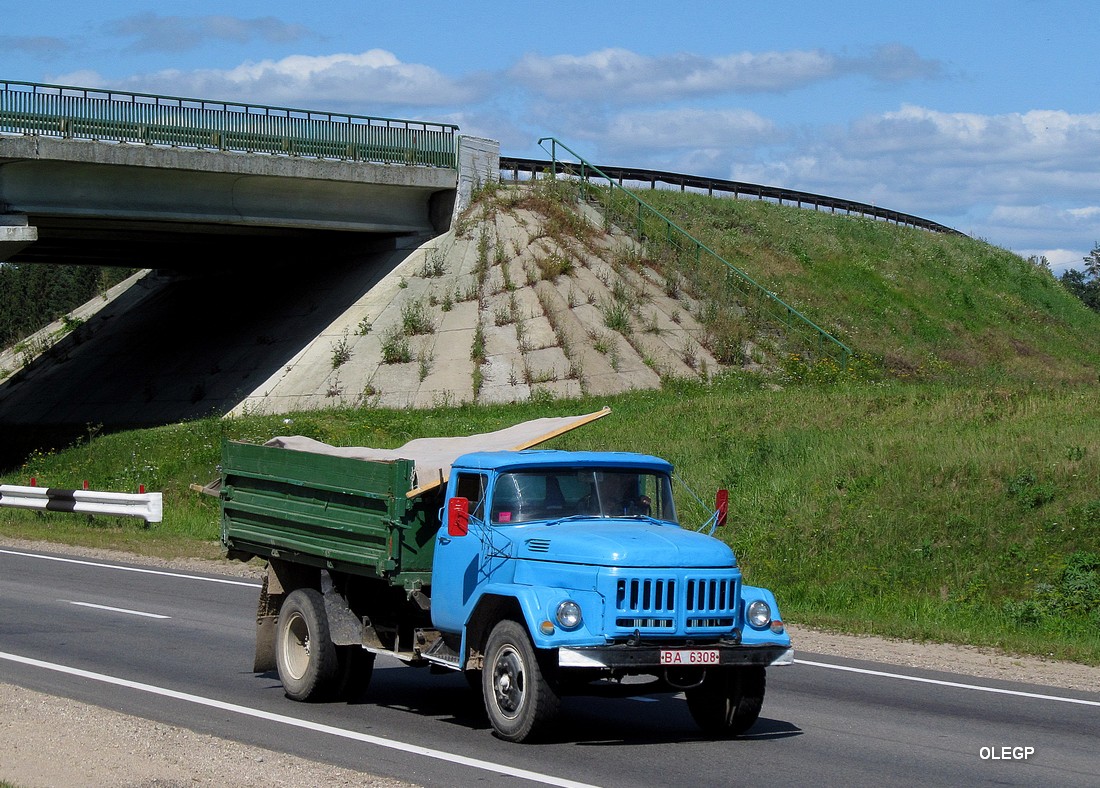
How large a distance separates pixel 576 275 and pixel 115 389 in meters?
13.8

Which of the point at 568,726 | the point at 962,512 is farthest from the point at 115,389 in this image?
the point at 568,726

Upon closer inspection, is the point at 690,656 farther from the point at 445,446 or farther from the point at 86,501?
the point at 86,501

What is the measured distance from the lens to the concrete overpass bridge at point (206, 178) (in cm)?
2902

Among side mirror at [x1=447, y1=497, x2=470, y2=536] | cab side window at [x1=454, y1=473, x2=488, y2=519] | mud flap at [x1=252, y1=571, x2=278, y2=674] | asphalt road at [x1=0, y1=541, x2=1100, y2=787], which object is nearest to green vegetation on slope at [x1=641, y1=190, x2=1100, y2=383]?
asphalt road at [x1=0, y1=541, x2=1100, y2=787]

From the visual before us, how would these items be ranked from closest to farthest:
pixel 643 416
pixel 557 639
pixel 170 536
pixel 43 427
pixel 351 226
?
pixel 557 639 → pixel 170 536 → pixel 643 416 → pixel 351 226 → pixel 43 427

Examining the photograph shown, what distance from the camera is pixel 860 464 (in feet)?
67.7

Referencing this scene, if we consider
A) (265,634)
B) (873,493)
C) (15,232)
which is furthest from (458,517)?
(15,232)

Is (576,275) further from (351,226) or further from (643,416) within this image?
(643,416)

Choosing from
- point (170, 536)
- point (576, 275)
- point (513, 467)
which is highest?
point (576, 275)

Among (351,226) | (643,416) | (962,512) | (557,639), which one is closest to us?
(557,639)

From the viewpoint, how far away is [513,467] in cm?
950

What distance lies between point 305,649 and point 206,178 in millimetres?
22893

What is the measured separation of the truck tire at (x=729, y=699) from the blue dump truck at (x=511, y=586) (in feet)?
0.03

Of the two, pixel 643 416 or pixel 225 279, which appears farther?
pixel 225 279
